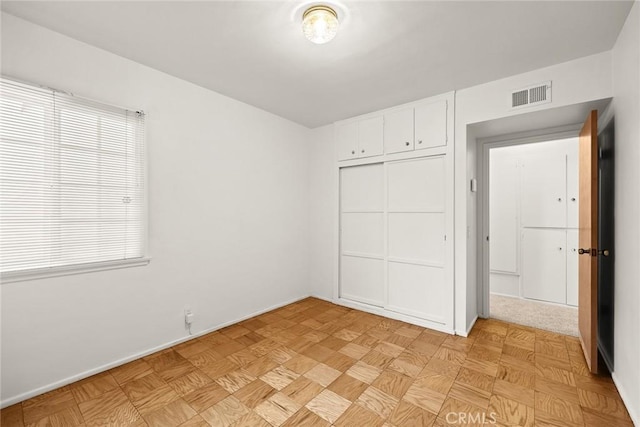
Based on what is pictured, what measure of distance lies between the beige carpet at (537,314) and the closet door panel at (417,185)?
1.73m

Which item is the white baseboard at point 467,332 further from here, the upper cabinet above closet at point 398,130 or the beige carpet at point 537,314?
the upper cabinet above closet at point 398,130

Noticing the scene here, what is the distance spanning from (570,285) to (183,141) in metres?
5.18

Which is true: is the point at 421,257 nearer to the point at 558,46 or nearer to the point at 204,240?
the point at 558,46


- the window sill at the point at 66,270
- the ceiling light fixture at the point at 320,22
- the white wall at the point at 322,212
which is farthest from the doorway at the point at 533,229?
the window sill at the point at 66,270

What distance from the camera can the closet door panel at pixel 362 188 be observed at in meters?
3.67

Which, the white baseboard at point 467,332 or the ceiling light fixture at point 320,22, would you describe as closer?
the ceiling light fixture at point 320,22

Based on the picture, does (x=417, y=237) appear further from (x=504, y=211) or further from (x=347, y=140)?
(x=504, y=211)

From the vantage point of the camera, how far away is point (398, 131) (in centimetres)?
339

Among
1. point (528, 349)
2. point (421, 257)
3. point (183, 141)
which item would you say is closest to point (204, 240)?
point (183, 141)

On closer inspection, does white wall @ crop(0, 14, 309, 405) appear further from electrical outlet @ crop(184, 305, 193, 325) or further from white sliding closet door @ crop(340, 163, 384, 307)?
white sliding closet door @ crop(340, 163, 384, 307)

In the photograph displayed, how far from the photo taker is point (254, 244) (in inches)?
137

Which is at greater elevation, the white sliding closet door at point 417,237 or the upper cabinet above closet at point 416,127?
the upper cabinet above closet at point 416,127

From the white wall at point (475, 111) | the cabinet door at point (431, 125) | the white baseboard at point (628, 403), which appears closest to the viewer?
the white baseboard at point (628, 403)

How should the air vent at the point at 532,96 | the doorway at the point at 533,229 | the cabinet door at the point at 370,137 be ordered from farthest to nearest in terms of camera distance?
the doorway at the point at 533,229 → the cabinet door at the point at 370,137 → the air vent at the point at 532,96
